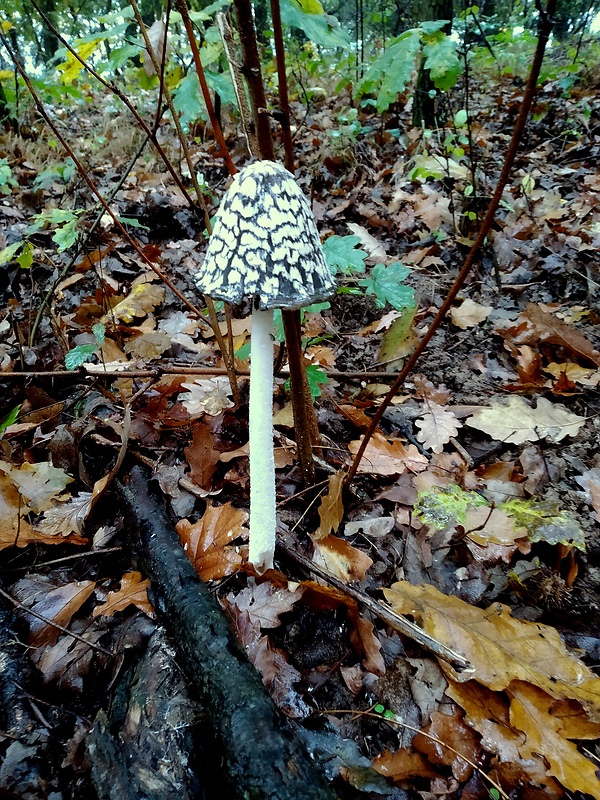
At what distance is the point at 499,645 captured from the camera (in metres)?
1.96

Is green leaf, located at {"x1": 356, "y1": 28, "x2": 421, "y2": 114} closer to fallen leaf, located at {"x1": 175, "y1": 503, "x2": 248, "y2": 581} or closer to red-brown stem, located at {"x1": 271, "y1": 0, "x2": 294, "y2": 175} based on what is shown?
red-brown stem, located at {"x1": 271, "y1": 0, "x2": 294, "y2": 175}

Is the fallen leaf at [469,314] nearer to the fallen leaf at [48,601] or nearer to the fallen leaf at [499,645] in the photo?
the fallen leaf at [499,645]

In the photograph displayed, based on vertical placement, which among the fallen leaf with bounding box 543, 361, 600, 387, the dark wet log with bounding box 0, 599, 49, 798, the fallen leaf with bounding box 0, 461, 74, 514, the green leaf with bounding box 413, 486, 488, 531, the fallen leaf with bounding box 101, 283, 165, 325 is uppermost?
the fallen leaf with bounding box 101, 283, 165, 325

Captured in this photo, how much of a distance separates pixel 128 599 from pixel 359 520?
1190 mm

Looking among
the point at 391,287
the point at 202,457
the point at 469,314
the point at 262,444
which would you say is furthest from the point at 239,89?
the point at 469,314

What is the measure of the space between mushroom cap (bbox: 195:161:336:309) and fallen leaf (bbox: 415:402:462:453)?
1.61 meters

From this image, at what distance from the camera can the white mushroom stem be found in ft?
6.25

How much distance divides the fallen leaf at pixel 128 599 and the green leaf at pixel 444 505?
136 centimetres

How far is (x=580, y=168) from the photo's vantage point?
6.23 m

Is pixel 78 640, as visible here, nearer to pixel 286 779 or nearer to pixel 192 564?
pixel 192 564

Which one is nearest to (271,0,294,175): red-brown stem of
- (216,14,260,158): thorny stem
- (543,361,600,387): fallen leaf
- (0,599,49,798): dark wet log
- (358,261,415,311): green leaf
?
(216,14,260,158): thorny stem

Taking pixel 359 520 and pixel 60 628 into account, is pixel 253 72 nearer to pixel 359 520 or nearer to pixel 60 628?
pixel 359 520

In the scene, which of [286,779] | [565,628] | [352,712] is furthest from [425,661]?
[286,779]

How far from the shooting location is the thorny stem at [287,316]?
1.80m
